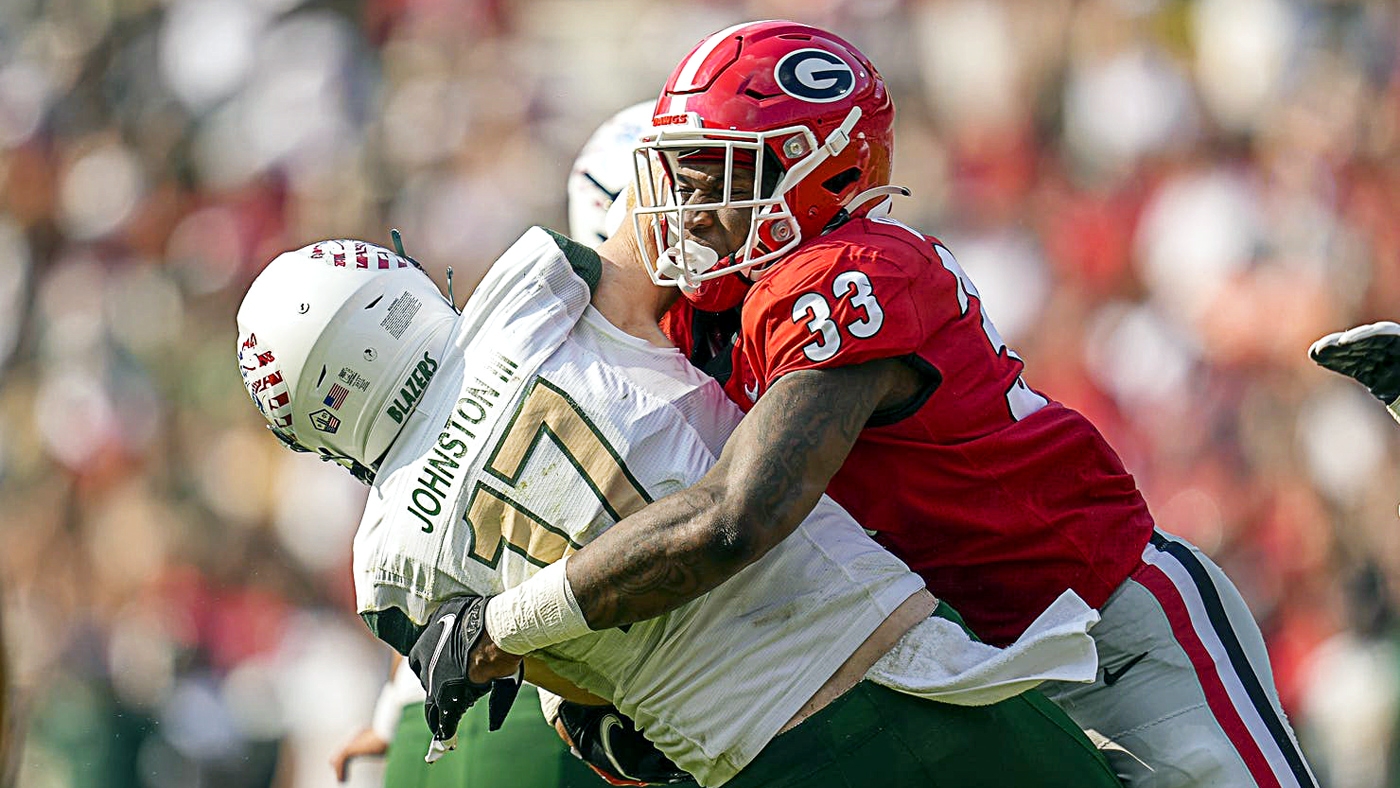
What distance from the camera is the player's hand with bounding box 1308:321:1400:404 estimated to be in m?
2.86

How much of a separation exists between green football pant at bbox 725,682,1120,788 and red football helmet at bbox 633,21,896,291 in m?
0.69

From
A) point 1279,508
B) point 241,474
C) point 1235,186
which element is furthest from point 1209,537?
point 241,474

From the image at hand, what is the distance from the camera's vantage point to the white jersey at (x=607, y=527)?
230 centimetres

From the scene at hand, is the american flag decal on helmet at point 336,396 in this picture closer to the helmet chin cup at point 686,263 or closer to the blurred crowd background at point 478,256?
the helmet chin cup at point 686,263

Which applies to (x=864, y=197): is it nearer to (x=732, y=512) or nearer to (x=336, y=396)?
(x=732, y=512)

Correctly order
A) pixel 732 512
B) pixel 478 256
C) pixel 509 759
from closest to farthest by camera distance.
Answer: pixel 732 512
pixel 509 759
pixel 478 256

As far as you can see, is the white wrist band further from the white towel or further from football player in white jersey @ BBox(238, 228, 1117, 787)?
the white towel

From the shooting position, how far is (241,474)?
21.2ft

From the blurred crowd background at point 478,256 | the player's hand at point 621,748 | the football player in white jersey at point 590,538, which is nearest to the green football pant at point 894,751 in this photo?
the football player in white jersey at point 590,538

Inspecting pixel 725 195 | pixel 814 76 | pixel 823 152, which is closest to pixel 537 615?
pixel 725 195

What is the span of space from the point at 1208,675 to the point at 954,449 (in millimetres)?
571

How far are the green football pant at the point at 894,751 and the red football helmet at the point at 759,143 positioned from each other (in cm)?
69

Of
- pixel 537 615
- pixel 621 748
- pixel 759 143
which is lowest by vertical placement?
pixel 621 748

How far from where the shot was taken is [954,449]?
2412 millimetres
